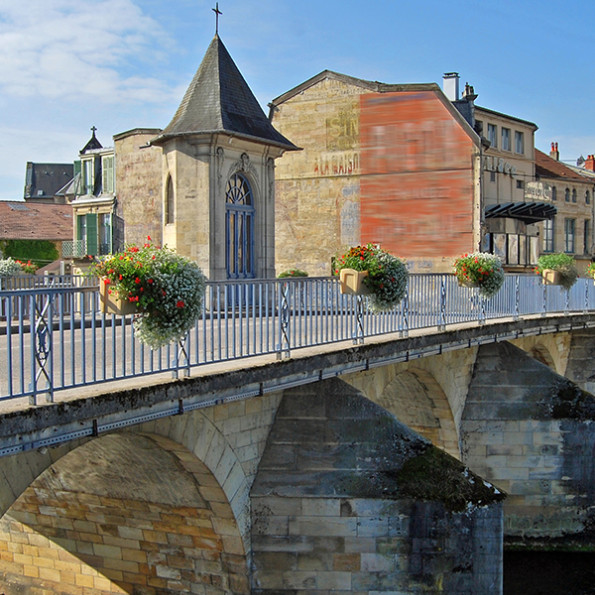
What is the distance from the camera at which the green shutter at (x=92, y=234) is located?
105ft

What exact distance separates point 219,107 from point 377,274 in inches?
266

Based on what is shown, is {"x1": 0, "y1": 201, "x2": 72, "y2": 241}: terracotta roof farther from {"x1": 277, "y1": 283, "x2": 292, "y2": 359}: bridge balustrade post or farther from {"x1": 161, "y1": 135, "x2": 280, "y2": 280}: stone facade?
{"x1": 277, "y1": 283, "x2": 292, "y2": 359}: bridge balustrade post

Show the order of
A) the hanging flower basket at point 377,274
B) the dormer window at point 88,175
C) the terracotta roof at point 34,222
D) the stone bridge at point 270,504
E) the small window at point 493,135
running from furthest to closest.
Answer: the terracotta roof at point 34,222, the dormer window at point 88,175, the small window at point 493,135, the hanging flower basket at point 377,274, the stone bridge at point 270,504

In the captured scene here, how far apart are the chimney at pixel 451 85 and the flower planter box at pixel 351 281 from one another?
22.0 metres

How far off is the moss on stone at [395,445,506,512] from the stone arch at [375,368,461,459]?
525 cm

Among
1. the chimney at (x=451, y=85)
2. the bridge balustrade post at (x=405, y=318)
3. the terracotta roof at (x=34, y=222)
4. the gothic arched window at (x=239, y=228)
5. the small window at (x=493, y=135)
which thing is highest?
the chimney at (x=451, y=85)

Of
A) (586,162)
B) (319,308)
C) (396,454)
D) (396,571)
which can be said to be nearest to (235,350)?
(319,308)

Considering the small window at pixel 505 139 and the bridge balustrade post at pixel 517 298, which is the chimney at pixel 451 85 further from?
Result: the bridge balustrade post at pixel 517 298

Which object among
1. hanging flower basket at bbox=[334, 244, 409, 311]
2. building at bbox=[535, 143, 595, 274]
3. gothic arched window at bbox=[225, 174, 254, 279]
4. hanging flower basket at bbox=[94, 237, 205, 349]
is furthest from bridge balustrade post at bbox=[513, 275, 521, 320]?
building at bbox=[535, 143, 595, 274]

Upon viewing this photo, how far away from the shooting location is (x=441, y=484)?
984cm

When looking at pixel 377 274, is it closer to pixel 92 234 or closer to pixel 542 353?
pixel 542 353

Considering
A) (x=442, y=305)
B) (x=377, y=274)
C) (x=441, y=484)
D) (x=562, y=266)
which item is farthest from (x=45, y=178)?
(x=441, y=484)

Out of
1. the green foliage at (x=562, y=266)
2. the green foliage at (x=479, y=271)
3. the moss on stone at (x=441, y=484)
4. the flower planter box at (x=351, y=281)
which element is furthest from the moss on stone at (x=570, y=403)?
the flower planter box at (x=351, y=281)

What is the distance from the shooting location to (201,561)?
33.1ft
